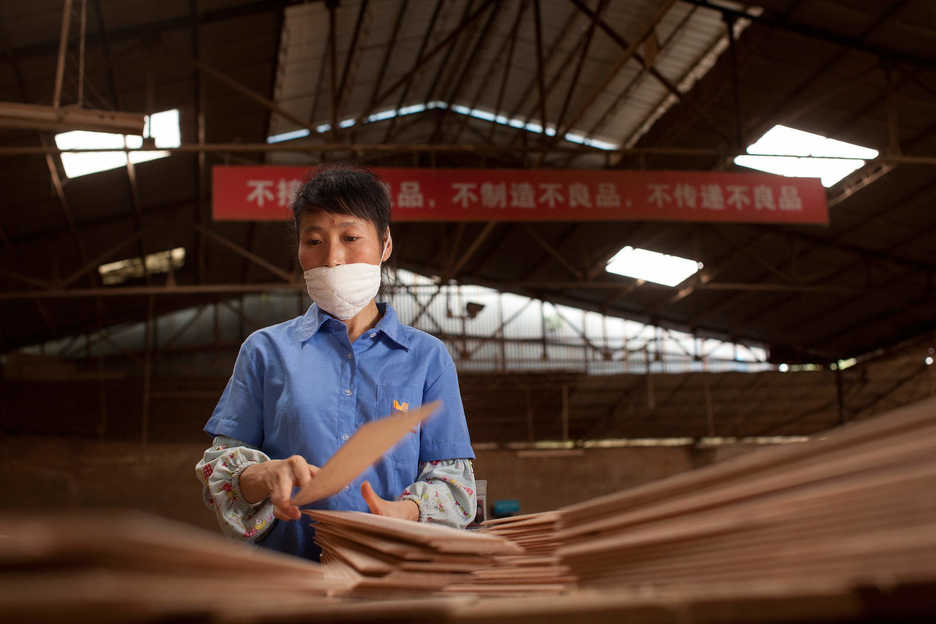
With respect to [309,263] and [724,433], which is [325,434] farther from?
[724,433]

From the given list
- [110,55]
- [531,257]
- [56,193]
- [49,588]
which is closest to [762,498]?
[49,588]

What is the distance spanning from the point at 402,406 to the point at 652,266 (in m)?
12.5

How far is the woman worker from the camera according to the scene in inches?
55.5

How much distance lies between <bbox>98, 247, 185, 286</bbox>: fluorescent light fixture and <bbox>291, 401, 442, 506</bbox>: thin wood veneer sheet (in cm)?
1244

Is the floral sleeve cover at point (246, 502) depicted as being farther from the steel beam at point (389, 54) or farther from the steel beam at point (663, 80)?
the steel beam at point (389, 54)

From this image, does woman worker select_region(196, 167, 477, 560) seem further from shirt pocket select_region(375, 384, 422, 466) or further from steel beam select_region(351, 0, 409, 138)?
steel beam select_region(351, 0, 409, 138)

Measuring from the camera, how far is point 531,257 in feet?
48.4

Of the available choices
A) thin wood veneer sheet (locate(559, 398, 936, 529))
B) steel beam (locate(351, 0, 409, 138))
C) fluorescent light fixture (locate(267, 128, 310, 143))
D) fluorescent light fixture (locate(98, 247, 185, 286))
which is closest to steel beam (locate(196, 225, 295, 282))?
fluorescent light fixture (locate(98, 247, 185, 286))

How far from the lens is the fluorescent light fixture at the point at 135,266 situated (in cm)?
1270

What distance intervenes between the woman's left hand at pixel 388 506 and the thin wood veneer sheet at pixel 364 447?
147 millimetres

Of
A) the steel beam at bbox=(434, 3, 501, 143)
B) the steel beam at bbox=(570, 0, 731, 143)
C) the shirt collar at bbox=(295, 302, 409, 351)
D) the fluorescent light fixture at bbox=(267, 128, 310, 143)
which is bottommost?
the shirt collar at bbox=(295, 302, 409, 351)

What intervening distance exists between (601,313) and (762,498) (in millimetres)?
16054

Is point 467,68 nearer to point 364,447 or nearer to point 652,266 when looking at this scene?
point 652,266

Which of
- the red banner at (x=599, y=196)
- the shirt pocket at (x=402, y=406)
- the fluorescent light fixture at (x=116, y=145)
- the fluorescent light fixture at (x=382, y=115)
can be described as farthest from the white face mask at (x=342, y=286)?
the fluorescent light fixture at (x=382, y=115)
